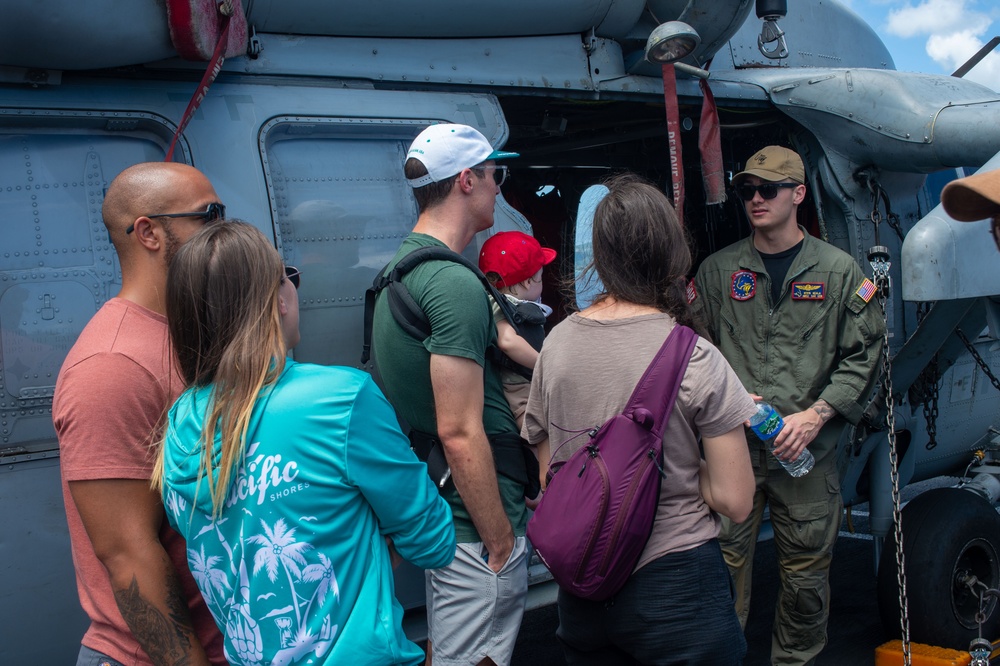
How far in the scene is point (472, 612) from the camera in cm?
240

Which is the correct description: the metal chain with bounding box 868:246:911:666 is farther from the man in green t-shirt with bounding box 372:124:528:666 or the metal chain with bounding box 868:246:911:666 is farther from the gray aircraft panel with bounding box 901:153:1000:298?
the man in green t-shirt with bounding box 372:124:528:666

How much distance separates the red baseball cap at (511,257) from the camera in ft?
9.90

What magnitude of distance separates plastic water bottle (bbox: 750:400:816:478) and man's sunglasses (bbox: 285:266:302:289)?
47.5 inches

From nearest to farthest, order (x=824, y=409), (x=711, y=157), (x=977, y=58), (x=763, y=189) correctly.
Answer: (x=824, y=409) < (x=763, y=189) < (x=711, y=157) < (x=977, y=58)

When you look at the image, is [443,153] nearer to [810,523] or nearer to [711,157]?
[711,157]

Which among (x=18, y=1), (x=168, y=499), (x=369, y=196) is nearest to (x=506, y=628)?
(x=168, y=499)

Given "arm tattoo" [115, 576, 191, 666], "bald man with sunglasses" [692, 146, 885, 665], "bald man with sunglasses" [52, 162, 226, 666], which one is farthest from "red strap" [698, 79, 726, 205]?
"arm tattoo" [115, 576, 191, 666]

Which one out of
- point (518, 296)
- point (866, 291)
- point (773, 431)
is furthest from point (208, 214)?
point (866, 291)

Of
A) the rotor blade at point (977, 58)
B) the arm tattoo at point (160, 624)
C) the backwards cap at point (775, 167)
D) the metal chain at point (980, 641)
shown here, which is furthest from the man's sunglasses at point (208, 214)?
the rotor blade at point (977, 58)

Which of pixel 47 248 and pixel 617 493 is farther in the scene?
pixel 47 248

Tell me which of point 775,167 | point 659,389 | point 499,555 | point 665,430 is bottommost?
point 499,555

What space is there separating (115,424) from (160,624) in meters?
0.40

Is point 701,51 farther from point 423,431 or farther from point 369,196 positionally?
point 423,431

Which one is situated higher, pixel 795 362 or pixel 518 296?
pixel 518 296
